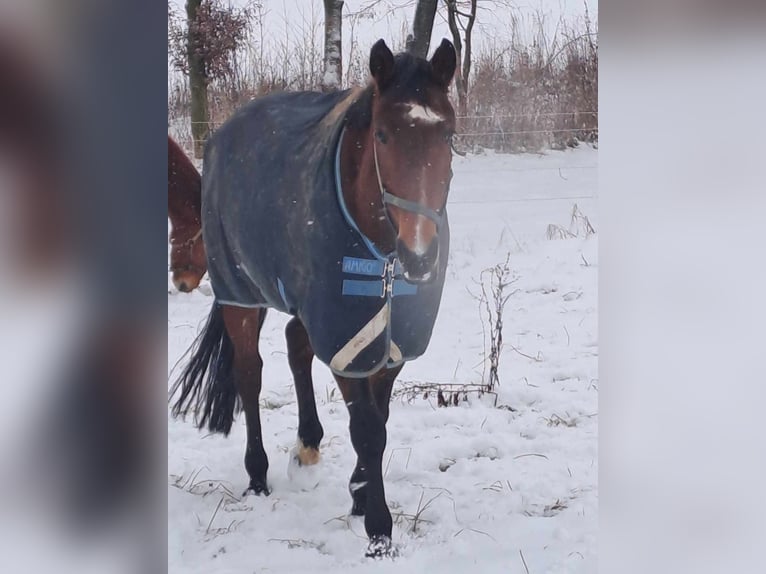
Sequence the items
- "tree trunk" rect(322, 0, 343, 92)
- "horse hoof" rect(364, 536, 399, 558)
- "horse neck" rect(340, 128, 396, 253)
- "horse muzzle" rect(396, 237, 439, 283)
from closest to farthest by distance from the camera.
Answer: "horse muzzle" rect(396, 237, 439, 283)
"horse neck" rect(340, 128, 396, 253)
"horse hoof" rect(364, 536, 399, 558)
"tree trunk" rect(322, 0, 343, 92)

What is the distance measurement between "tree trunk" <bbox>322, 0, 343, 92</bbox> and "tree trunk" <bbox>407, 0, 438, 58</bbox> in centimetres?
20

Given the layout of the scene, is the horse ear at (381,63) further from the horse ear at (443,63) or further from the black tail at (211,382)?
A: the black tail at (211,382)

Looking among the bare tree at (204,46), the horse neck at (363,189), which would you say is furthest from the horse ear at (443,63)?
the bare tree at (204,46)

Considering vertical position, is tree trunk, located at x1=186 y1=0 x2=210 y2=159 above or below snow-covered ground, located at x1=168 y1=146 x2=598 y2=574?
above

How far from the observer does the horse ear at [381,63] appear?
2.05 meters

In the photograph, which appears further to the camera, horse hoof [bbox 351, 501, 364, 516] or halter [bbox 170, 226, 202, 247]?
halter [bbox 170, 226, 202, 247]

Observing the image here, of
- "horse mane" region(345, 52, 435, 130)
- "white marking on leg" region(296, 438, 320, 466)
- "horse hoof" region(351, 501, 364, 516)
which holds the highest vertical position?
"horse mane" region(345, 52, 435, 130)

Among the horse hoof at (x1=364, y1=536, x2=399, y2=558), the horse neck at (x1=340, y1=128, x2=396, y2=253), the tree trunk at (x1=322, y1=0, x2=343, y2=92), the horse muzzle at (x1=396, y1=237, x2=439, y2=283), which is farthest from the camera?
the tree trunk at (x1=322, y1=0, x2=343, y2=92)

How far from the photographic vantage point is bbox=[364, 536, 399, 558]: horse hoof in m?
2.24

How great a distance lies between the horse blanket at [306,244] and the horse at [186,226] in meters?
0.03

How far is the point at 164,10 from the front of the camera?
207 centimetres

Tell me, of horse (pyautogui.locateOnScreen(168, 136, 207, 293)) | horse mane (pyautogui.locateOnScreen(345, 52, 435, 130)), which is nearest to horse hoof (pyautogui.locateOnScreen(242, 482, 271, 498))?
horse (pyautogui.locateOnScreen(168, 136, 207, 293))

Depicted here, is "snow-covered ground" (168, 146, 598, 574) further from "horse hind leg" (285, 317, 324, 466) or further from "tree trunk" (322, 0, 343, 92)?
"tree trunk" (322, 0, 343, 92)

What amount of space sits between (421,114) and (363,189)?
0.23 m
